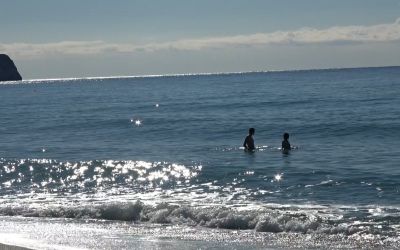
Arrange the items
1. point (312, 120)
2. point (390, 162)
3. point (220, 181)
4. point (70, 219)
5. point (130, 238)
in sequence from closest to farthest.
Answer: point (130, 238) → point (70, 219) → point (220, 181) → point (390, 162) → point (312, 120)

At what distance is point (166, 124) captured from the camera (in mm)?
45719

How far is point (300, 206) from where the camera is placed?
17.2 m

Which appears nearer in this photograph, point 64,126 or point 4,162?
point 4,162

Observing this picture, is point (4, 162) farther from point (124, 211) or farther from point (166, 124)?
point (166, 124)

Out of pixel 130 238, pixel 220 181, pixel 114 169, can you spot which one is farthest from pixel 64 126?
pixel 130 238

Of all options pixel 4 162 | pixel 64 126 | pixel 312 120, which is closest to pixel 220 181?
pixel 4 162

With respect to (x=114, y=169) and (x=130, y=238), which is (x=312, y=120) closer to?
(x=114, y=169)

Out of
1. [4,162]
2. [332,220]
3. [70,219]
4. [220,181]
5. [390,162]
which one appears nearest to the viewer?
[332,220]

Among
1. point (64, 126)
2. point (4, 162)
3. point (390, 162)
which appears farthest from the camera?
point (64, 126)

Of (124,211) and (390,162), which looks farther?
(390,162)

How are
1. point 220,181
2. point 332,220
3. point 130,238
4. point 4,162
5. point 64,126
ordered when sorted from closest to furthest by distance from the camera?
1. point 130,238
2. point 332,220
3. point 220,181
4. point 4,162
5. point 64,126

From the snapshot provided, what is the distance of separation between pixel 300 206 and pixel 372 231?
123 inches

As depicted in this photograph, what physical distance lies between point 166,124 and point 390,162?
2340 cm

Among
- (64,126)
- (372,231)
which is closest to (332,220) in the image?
(372,231)
